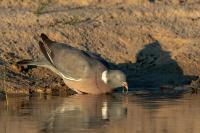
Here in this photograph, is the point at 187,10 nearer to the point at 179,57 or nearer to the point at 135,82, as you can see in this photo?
the point at 179,57

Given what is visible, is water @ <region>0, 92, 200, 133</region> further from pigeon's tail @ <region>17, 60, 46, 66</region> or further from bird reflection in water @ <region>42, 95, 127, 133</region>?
pigeon's tail @ <region>17, 60, 46, 66</region>

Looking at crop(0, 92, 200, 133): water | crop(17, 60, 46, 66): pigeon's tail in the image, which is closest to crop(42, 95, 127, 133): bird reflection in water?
crop(0, 92, 200, 133): water

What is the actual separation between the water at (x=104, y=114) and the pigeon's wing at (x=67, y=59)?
0.34 m

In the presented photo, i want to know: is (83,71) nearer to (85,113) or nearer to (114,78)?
(114,78)

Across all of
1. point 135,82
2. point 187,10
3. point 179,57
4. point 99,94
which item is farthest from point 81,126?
point 187,10

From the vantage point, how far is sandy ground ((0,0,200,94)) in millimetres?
13508

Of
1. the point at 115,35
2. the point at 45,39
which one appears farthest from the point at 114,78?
the point at 115,35

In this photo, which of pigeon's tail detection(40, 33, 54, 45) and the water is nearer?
the water

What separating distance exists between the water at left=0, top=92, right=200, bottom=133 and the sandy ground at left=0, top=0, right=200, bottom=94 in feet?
3.38

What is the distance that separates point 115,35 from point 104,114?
11.6ft

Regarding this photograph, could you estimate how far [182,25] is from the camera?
572 inches

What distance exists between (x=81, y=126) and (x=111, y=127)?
337 mm

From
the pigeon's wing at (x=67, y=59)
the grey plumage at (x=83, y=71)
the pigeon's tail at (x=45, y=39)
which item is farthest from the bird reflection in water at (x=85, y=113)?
the pigeon's tail at (x=45, y=39)

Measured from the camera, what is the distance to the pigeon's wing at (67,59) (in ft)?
40.7
